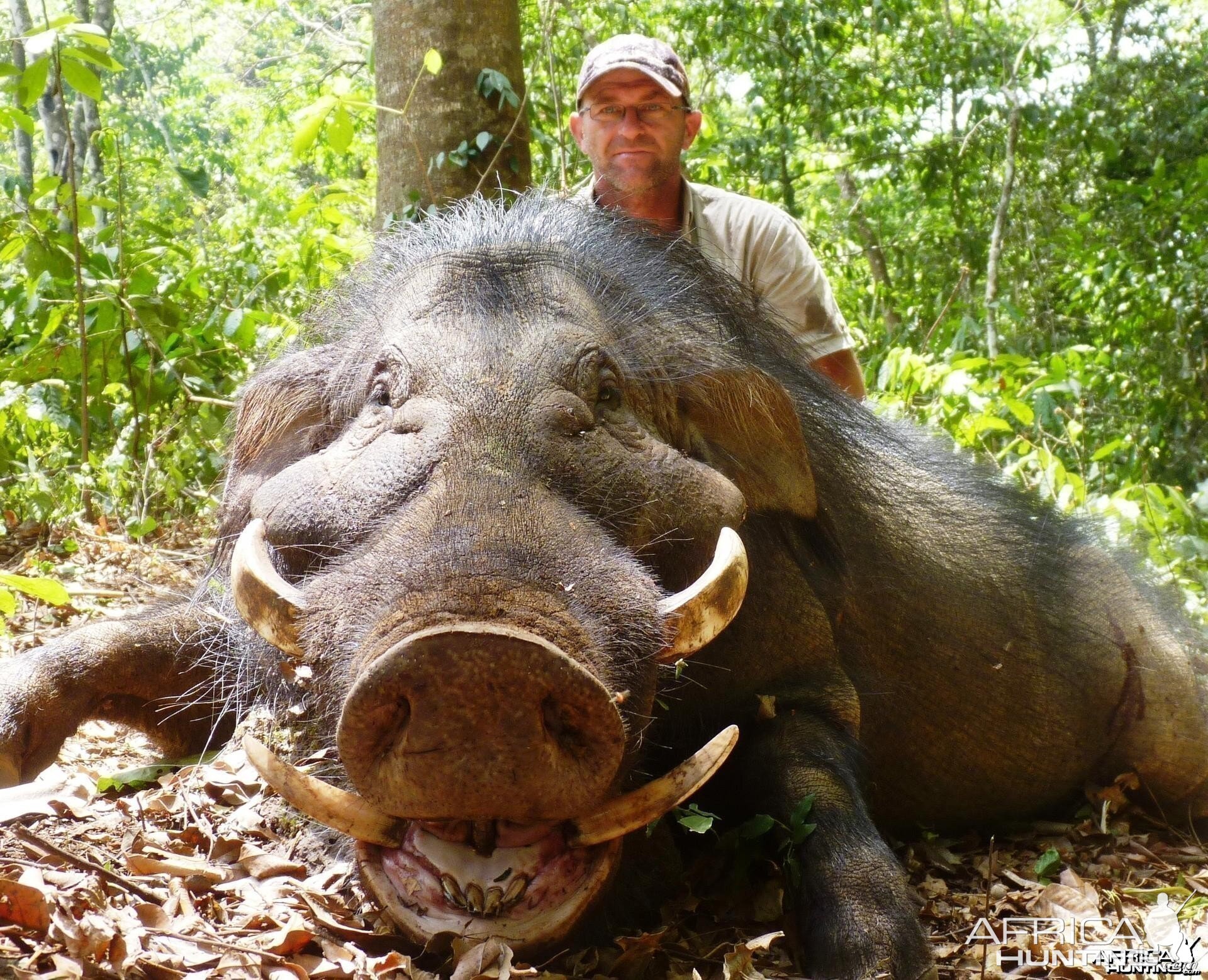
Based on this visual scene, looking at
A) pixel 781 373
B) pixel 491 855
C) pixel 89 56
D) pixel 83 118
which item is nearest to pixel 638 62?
pixel 781 373

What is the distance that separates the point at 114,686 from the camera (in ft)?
13.2

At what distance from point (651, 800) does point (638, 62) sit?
371 centimetres

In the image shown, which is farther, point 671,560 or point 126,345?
point 126,345

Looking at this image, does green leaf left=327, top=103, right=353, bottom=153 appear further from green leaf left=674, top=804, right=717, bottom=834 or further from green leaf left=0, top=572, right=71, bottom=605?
green leaf left=674, top=804, right=717, bottom=834

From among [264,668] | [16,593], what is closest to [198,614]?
[264,668]

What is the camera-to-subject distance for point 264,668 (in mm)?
3633

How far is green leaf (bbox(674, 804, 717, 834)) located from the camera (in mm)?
3062

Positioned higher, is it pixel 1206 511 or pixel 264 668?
pixel 264 668

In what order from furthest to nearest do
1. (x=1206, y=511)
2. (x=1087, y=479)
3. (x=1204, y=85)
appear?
(x=1204, y=85), (x=1087, y=479), (x=1206, y=511)

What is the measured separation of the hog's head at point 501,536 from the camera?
2273 mm

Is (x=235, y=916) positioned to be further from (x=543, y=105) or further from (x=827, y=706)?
(x=543, y=105)

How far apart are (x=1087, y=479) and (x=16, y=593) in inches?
231

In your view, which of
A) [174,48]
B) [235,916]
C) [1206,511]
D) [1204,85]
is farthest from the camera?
[174,48]

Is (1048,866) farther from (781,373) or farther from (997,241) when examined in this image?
(997,241)
